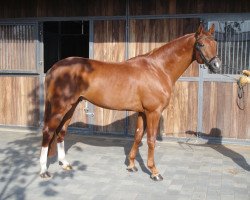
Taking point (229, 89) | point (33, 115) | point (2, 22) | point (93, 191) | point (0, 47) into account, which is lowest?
point (93, 191)

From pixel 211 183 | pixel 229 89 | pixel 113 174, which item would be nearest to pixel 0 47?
pixel 113 174

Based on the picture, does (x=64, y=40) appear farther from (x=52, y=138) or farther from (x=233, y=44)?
(x=52, y=138)

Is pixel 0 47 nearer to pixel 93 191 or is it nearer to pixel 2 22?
pixel 2 22

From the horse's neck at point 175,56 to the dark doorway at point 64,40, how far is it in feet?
12.8

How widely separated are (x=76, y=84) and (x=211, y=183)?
79.2 inches

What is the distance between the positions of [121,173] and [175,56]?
162 cm

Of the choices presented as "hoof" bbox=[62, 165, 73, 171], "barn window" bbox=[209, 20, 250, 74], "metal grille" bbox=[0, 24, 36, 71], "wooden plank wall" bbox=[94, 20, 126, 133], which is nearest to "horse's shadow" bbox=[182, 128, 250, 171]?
"barn window" bbox=[209, 20, 250, 74]

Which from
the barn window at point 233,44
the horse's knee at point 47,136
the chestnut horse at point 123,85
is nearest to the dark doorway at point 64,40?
the chestnut horse at point 123,85

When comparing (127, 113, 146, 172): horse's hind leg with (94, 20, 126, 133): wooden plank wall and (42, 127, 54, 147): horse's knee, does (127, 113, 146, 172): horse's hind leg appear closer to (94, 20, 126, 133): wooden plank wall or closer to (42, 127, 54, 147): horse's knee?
(42, 127, 54, 147): horse's knee

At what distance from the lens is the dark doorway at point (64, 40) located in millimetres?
7753

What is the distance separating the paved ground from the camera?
3738mm

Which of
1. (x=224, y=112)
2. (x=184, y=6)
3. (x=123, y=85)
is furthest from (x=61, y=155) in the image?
(x=184, y=6)

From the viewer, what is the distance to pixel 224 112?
5.78 metres

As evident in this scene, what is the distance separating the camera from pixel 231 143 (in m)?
5.73
